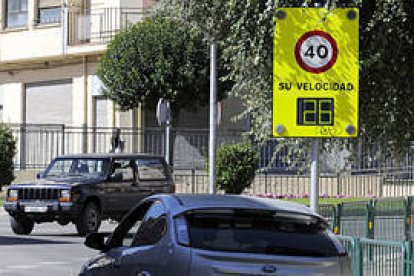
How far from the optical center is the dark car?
816 cm

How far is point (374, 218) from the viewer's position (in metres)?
16.1

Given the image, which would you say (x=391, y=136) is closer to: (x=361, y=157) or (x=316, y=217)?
(x=361, y=157)

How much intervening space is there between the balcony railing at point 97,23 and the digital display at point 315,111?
3153 cm

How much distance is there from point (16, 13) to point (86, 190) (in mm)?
24192

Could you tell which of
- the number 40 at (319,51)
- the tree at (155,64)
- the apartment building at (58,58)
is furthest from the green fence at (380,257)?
the apartment building at (58,58)

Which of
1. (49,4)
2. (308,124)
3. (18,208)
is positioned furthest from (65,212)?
(49,4)

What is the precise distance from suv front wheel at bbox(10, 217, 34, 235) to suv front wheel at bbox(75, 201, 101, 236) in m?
1.16

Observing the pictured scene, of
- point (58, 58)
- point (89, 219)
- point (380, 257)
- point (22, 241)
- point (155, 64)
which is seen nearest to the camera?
point (380, 257)

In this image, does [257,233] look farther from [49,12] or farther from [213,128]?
[49,12]

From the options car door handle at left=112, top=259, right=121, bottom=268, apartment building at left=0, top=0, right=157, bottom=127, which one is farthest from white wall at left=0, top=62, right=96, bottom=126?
car door handle at left=112, top=259, right=121, bottom=268

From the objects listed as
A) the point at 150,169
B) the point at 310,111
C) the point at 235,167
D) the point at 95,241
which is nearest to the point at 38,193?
the point at 150,169

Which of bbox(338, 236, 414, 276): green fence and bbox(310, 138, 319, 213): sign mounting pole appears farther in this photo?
bbox(310, 138, 319, 213): sign mounting pole

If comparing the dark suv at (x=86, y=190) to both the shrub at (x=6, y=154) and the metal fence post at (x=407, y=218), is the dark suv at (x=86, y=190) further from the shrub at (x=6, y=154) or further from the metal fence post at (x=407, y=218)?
the shrub at (x=6, y=154)

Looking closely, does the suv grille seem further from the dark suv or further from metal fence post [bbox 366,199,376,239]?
metal fence post [bbox 366,199,376,239]
